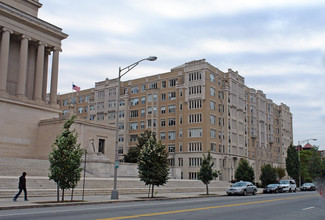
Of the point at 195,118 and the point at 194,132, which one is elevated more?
the point at 195,118

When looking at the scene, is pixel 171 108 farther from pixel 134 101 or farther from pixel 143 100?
pixel 134 101

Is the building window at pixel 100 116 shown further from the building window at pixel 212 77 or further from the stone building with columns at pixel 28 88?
the stone building with columns at pixel 28 88

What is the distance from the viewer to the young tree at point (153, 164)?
89.8 feet

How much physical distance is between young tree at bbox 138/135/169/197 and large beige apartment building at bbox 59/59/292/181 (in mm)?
43700

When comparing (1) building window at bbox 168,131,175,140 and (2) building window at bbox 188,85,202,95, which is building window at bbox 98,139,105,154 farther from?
(2) building window at bbox 188,85,202,95

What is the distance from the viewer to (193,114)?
7475 cm

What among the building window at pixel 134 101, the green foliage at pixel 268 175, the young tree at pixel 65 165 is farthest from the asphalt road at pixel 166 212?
the building window at pixel 134 101

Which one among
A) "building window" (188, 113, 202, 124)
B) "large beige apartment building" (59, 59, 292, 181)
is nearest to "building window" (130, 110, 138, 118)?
"large beige apartment building" (59, 59, 292, 181)

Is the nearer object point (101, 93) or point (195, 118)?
point (195, 118)

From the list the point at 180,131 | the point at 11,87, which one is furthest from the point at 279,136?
the point at 11,87

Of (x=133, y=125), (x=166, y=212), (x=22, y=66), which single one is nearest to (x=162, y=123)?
(x=133, y=125)

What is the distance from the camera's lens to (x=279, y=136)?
362ft

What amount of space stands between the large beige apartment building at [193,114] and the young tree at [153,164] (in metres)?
43.7

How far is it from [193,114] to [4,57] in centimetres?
4168
